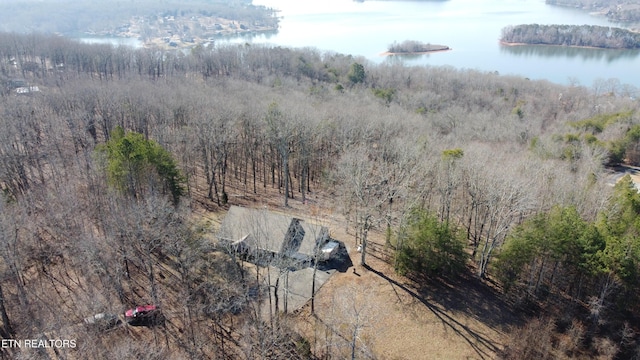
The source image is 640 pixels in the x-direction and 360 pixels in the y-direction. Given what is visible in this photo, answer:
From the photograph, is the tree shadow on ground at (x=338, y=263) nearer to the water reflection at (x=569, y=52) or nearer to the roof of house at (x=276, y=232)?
the roof of house at (x=276, y=232)

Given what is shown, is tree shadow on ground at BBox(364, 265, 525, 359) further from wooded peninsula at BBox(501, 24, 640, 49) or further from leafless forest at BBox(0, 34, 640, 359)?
wooded peninsula at BBox(501, 24, 640, 49)

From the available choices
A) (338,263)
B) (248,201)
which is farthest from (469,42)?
(338,263)

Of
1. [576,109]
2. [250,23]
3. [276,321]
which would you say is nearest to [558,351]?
[276,321]

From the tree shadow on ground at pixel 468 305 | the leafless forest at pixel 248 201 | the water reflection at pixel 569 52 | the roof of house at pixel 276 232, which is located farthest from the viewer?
the water reflection at pixel 569 52

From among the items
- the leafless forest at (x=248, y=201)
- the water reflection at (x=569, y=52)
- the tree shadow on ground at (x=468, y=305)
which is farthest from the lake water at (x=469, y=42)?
the tree shadow on ground at (x=468, y=305)

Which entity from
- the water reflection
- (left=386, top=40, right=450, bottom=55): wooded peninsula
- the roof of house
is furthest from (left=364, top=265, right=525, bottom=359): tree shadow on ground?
the water reflection

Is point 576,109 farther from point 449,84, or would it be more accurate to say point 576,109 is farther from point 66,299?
point 66,299
